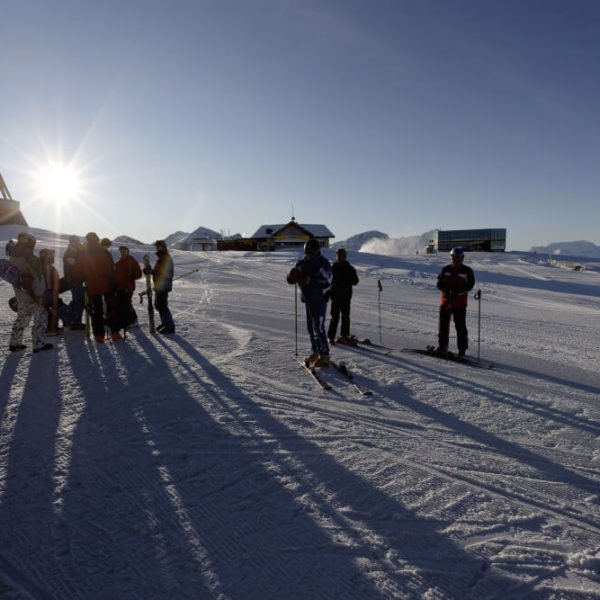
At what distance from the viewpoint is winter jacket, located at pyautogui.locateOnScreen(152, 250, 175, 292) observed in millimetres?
8297

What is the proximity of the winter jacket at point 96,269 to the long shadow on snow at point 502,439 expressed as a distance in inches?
234

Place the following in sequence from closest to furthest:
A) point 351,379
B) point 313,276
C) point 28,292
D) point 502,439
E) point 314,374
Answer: point 502,439 < point 351,379 < point 314,374 < point 313,276 < point 28,292

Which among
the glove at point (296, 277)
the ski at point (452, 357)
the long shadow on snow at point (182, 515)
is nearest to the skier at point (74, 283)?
the long shadow on snow at point (182, 515)

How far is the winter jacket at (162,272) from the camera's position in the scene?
8.30 meters

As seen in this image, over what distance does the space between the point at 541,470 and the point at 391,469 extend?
1344mm

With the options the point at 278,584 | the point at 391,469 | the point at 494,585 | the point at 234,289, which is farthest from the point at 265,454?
the point at 234,289

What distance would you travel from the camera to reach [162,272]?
830 cm

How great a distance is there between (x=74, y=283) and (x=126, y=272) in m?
1.31

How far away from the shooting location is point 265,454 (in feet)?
11.9

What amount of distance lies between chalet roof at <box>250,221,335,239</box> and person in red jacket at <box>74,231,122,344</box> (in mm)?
51238

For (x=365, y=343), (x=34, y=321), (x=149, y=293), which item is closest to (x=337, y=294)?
(x=365, y=343)

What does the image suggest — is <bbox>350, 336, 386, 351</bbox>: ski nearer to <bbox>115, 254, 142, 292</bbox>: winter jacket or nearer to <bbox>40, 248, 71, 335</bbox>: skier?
<bbox>115, 254, 142, 292</bbox>: winter jacket

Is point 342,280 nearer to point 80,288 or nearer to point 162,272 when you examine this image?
point 162,272

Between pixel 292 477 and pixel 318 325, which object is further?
pixel 318 325
